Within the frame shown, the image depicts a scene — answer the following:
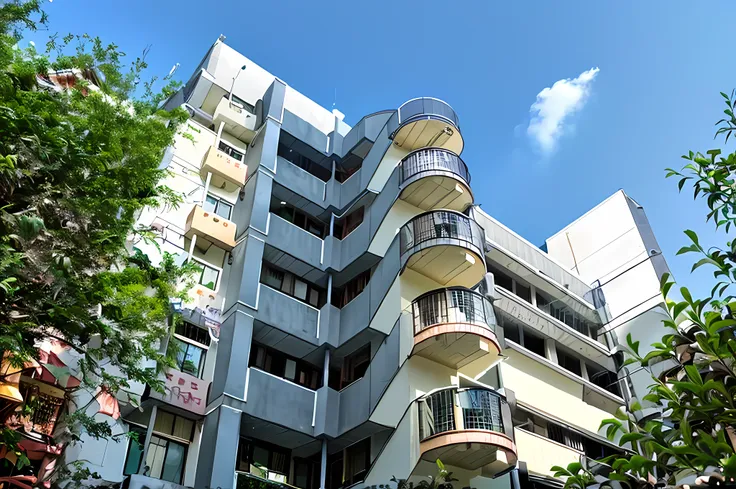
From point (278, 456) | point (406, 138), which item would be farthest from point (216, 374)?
point (406, 138)

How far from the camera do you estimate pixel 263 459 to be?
16.1 metres

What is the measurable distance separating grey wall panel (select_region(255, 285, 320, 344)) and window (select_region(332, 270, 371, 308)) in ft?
4.97

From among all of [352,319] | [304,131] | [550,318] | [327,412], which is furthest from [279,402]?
[304,131]

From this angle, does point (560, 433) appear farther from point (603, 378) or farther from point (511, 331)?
point (603, 378)

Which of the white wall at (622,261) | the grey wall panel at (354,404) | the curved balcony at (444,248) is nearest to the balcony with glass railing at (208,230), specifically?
the curved balcony at (444,248)

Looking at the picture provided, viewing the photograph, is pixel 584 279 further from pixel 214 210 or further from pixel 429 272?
pixel 214 210

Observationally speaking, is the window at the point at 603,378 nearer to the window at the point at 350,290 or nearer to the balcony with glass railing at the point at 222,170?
the window at the point at 350,290

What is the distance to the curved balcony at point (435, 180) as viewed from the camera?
61.0ft

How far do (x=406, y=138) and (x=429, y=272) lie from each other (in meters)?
5.24

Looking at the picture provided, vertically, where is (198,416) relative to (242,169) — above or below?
below

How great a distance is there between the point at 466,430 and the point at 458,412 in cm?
48

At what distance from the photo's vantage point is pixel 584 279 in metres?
25.7

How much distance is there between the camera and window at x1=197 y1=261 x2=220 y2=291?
1770 centimetres

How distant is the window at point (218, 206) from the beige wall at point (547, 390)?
953 cm
